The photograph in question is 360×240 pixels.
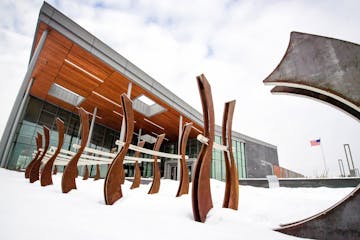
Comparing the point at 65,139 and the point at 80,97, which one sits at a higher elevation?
the point at 80,97

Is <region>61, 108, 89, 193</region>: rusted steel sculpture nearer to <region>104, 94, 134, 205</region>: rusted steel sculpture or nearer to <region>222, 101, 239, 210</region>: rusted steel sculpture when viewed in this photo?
<region>104, 94, 134, 205</region>: rusted steel sculpture

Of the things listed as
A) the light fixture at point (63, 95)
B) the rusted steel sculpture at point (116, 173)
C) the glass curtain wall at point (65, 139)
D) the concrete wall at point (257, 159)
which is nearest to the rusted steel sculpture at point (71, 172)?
the rusted steel sculpture at point (116, 173)

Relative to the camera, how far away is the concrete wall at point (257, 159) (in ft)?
75.4

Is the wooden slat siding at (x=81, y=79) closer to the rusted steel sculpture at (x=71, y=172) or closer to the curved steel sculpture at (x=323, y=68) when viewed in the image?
the rusted steel sculpture at (x=71, y=172)

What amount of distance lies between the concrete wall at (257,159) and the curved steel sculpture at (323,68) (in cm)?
2287

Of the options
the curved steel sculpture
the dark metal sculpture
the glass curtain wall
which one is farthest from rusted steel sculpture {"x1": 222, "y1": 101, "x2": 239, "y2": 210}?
the glass curtain wall

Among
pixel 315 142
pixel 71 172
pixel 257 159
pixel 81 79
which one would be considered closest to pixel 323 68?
pixel 71 172

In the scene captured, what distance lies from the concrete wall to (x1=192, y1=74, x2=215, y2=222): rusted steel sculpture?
73.9 ft

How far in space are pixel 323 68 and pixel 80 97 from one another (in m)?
15.9

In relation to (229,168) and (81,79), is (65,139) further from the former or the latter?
A: (229,168)

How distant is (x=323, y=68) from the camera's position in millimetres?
1562

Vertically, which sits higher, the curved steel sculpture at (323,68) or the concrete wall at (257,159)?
the concrete wall at (257,159)

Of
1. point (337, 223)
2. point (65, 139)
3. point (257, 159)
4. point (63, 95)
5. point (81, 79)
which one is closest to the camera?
point (337, 223)

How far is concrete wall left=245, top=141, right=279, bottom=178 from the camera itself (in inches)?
904
